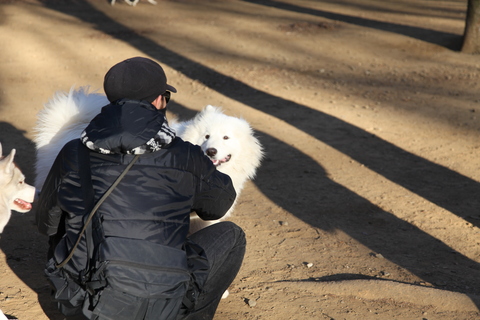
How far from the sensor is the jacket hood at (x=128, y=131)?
7.57ft

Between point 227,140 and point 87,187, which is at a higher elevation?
point 87,187

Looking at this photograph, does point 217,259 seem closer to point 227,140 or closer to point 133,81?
point 133,81

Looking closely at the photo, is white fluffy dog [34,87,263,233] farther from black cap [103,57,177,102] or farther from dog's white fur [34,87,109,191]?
black cap [103,57,177,102]

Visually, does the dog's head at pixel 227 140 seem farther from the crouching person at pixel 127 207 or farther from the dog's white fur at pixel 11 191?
the crouching person at pixel 127 207

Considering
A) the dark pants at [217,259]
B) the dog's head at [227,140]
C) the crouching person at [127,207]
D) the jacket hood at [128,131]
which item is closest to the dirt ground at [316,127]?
the dark pants at [217,259]

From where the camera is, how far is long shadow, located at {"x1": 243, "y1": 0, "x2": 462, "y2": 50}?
1125 cm

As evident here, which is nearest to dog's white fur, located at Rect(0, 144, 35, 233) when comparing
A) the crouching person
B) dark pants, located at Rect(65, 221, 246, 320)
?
the crouching person

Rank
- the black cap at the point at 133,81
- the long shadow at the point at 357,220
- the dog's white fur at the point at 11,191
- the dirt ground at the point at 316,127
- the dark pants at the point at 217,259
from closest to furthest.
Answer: the black cap at the point at 133,81 < the dark pants at the point at 217,259 < the dog's white fur at the point at 11,191 < the dirt ground at the point at 316,127 < the long shadow at the point at 357,220

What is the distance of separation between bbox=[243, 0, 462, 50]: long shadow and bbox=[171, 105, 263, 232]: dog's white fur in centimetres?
791

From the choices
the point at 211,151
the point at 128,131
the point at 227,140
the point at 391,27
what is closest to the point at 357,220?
the point at 227,140

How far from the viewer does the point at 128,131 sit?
2.31 m

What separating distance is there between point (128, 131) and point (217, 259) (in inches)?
38.0

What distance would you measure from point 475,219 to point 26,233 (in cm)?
401

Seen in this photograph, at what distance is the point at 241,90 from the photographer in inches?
341
